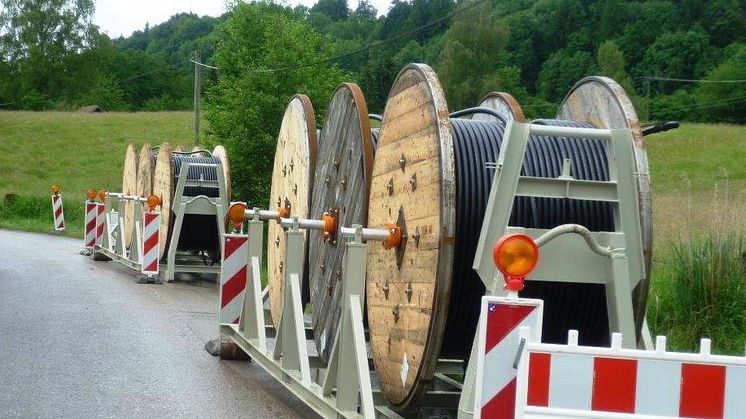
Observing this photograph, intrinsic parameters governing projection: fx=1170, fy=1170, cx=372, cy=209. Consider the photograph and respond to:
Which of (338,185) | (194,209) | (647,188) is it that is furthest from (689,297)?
(194,209)

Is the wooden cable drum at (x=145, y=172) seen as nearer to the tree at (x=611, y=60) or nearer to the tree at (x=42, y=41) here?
the tree at (x=611, y=60)

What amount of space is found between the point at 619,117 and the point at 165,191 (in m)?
13.7

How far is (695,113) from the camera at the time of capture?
80625 millimetres

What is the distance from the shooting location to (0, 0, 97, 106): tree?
108 meters

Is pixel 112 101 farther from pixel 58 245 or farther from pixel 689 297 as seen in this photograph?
pixel 689 297

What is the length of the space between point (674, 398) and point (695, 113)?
7999cm

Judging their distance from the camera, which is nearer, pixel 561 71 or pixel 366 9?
pixel 561 71

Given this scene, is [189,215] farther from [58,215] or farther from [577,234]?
[58,215]

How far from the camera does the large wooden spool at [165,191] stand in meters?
18.9

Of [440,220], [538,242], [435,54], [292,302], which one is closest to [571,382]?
[538,242]

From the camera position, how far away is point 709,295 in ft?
29.8

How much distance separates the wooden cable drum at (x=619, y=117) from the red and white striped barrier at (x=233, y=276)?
381 centimetres

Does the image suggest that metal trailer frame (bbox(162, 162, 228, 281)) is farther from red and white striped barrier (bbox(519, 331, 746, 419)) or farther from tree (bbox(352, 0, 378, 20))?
tree (bbox(352, 0, 378, 20))

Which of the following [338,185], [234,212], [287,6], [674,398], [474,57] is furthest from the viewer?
[474,57]
